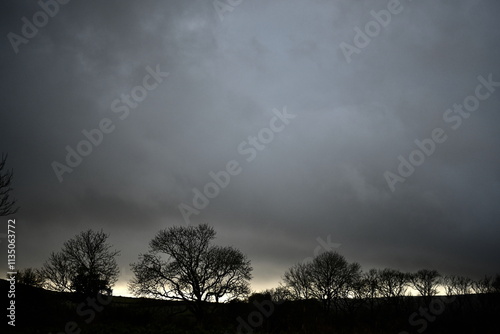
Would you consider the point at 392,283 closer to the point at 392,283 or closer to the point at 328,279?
the point at 392,283

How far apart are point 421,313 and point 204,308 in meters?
23.6

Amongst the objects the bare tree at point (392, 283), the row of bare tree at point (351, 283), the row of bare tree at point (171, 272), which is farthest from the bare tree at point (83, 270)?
the bare tree at point (392, 283)

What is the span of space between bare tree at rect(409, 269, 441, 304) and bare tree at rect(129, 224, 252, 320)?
2392 inches

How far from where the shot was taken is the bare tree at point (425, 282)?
72.6 m

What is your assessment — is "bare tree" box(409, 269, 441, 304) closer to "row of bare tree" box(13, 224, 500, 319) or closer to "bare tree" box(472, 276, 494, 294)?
"bare tree" box(472, 276, 494, 294)

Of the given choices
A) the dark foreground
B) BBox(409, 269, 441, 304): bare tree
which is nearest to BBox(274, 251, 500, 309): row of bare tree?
BBox(409, 269, 441, 304): bare tree

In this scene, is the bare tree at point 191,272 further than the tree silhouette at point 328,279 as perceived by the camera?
No

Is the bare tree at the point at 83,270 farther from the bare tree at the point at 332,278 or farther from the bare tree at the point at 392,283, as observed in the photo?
the bare tree at the point at 392,283

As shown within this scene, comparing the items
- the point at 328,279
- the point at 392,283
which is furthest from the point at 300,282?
the point at 392,283

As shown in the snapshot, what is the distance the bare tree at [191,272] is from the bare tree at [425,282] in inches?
2392

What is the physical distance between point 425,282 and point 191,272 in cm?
6984

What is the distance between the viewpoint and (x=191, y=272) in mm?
34156

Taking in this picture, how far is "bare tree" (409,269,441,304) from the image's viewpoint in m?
72.6

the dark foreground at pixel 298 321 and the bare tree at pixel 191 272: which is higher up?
the bare tree at pixel 191 272
